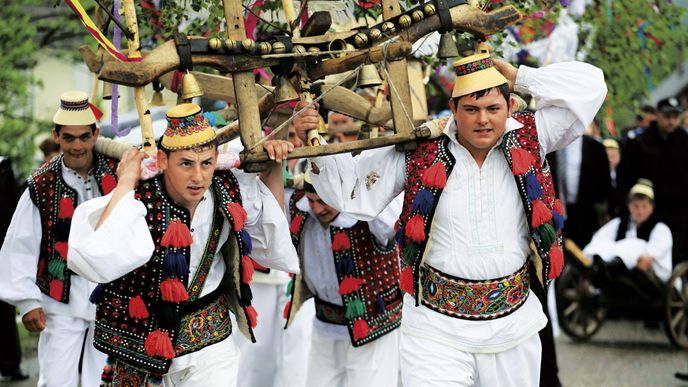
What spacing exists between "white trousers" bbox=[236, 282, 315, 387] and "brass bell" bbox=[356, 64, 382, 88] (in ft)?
10.2

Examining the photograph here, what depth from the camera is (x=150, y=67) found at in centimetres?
496

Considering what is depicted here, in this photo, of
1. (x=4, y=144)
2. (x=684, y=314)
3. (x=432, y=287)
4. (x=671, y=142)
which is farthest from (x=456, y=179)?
(x=4, y=144)

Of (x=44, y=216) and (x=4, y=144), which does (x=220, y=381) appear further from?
(x=4, y=144)

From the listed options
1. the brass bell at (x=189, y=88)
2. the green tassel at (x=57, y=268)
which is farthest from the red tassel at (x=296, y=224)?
the brass bell at (x=189, y=88)

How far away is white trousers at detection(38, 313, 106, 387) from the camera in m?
6.69

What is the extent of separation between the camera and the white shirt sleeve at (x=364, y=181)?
5676mm

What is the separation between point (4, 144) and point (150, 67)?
806cm

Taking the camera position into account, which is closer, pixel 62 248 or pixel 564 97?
pixel 564 97

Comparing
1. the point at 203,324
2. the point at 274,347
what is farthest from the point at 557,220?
the point at 274,347

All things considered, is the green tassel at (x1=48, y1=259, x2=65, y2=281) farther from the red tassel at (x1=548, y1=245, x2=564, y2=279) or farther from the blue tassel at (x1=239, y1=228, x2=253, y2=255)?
the red tassel at (x1=548, y1=245, x2=564, y2=279)

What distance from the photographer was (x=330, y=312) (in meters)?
7.27

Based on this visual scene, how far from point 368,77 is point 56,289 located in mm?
2351

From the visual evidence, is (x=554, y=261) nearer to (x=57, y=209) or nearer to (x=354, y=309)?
(x=354, y=309)

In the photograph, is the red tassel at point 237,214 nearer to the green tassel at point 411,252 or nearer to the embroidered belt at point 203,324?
the embroidered belt at point 203,324
